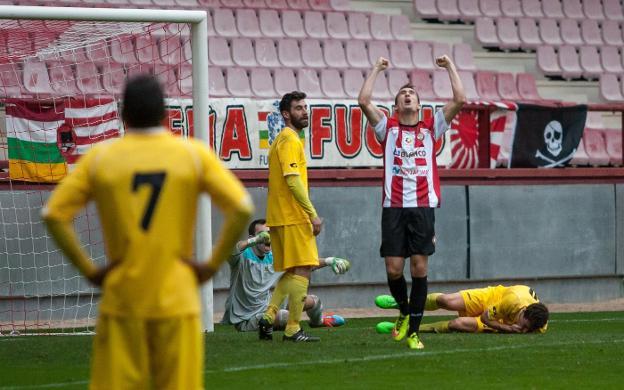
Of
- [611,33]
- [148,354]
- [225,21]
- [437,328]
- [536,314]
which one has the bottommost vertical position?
[437,328]

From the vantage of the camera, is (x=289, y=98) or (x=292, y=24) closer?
(x=289, y=98)

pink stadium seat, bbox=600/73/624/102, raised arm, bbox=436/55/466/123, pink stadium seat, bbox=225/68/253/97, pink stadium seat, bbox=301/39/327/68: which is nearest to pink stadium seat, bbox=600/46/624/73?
pink stadium seat, bbox=600/73/624/102

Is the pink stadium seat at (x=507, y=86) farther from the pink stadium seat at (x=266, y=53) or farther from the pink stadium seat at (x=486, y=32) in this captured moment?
the pink stadium seat at (x=266, y=53)

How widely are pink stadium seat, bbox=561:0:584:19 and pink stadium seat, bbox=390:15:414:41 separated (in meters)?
3.30

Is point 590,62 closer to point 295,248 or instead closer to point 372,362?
point 295,248

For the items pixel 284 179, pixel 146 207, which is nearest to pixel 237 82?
pixel 284 179

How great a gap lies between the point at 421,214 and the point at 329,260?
5.52ft

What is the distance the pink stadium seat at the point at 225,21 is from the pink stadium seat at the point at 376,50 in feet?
6.80

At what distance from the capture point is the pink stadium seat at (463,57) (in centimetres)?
2075

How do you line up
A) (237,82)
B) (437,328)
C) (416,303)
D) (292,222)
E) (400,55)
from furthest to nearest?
(400,55) → (237,82) → (437,328) → (292,222) → (416,303)

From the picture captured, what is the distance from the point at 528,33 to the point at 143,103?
58.1 feet

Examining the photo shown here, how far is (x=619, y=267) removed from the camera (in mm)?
16969

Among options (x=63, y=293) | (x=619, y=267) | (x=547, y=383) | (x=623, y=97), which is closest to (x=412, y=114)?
(x=547, y=383)

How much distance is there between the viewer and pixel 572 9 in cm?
2291
